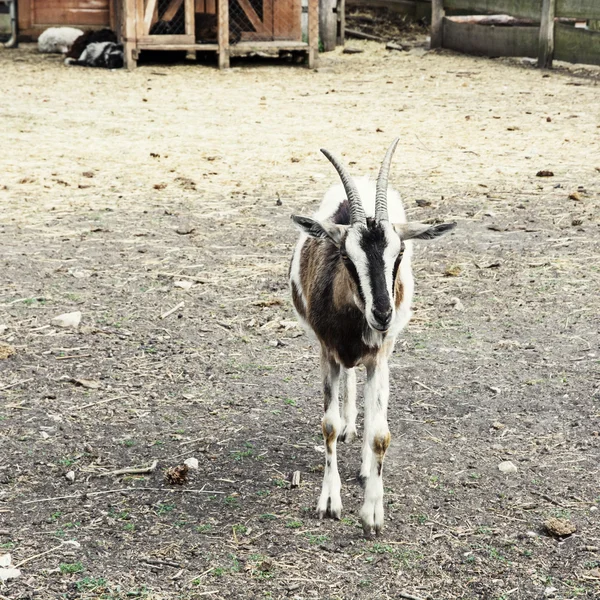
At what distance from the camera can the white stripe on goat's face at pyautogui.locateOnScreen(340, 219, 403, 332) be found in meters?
3.63

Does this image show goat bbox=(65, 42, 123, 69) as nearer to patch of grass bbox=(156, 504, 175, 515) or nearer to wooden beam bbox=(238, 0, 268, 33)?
wooden beam bbox=(238, 0, 268, 33)

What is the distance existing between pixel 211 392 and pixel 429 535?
164cm

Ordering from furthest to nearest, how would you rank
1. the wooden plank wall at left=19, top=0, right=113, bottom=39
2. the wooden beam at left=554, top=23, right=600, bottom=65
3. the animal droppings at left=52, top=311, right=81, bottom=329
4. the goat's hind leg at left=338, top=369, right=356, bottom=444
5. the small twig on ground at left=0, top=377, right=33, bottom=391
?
the wooden plank wall at left=19, top=0, right=113, bottom=39
the wooden beam at left=554, top=23, right=600, bottom=65
the animal droppings at left=52, top=311, right=81, bottom=329
the small twig on ground at left=0, top=377, right=33, bottom=391
the goat's hind leg at left=338, top=369, right=356, bottom=444

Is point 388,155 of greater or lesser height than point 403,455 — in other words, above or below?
above

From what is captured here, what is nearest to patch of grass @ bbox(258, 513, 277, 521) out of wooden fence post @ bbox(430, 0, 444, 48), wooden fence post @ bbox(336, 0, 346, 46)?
wooden fence post @ bbox(430, 0, 444, 48)

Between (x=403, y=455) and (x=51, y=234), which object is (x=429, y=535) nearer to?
(x=403, y=455)

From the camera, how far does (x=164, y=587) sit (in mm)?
3521

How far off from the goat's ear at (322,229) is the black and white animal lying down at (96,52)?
43.2ft

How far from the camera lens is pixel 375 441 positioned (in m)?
3.98

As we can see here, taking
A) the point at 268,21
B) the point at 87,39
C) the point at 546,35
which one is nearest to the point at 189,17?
the point at 268,21

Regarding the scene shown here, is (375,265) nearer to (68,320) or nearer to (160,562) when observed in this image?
(160,562)

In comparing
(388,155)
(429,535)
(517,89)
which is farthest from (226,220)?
(517,89)

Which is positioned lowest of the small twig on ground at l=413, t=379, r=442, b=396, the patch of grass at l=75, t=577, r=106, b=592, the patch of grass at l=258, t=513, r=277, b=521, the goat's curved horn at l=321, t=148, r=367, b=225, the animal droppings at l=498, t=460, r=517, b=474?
the patch of grass at l=258, t=513, r=277, b=521

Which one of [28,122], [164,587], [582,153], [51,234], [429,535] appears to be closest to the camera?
[164,587]
